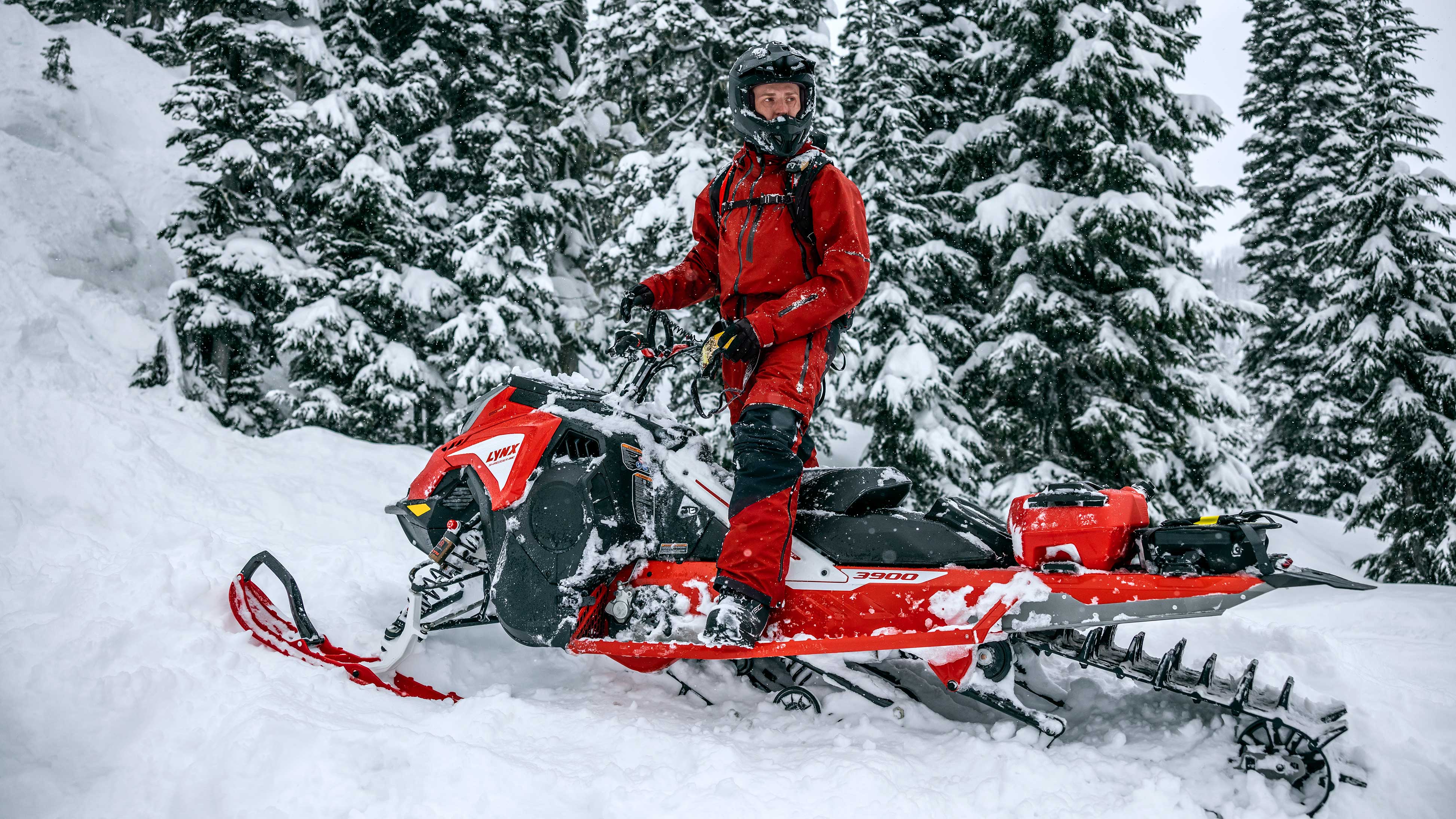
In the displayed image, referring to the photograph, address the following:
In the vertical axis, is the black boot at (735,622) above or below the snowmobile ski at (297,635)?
above

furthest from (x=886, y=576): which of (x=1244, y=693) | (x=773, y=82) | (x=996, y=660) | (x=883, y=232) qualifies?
(x=883, y=232)

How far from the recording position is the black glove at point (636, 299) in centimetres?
341

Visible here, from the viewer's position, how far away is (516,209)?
42.3ft

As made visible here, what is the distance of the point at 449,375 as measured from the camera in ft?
41.0

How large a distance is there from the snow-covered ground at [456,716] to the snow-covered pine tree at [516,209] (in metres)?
7.36

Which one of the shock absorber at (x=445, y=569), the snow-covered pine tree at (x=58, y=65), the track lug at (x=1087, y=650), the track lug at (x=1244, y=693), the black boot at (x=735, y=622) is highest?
the track lug at (x=1244, y=693)

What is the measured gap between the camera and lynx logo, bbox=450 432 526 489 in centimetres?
324

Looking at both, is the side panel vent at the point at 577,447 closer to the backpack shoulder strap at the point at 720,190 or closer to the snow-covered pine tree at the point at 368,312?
the backpack shoulder strap at the point at 720,190

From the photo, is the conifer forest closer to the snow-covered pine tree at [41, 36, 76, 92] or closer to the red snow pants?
→ the red snow pants

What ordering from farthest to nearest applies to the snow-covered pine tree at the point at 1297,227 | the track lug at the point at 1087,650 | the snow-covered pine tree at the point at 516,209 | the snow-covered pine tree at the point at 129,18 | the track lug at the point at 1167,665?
1. the snow-covered pine tree at the point at 129,18
2. the snow-covered pine tree at the point at 1297,227
3. the snow-covered pine tree at the point at 516,209
4. the track lug at the point at 1087,650
5. the track lug at the point at 1167,665

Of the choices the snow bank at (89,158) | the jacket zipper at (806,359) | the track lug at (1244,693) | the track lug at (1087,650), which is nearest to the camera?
the track lug at (1244,693)

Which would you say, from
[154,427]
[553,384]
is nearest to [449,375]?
[154,427]

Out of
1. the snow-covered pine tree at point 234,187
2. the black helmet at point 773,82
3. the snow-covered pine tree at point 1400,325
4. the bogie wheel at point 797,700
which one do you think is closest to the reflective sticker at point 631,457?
the bogie wheel at point 797,700

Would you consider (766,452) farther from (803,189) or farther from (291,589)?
(291,589)
